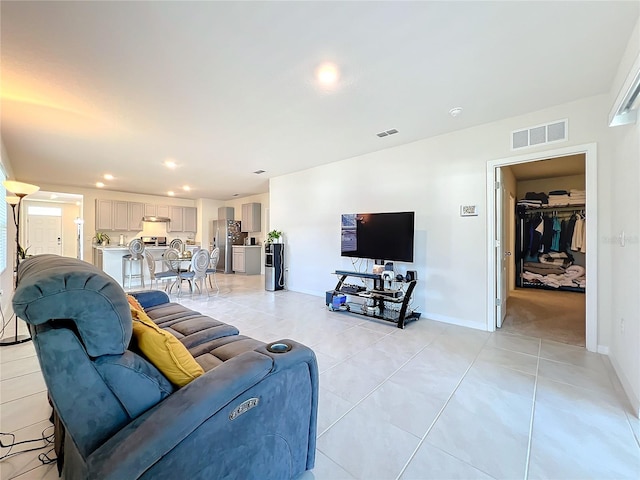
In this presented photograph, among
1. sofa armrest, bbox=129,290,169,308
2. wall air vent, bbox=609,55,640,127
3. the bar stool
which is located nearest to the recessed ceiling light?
wall air vent, bbox=609,55,640,127

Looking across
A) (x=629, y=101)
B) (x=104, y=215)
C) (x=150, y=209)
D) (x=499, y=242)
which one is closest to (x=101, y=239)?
(x=104, y=215)

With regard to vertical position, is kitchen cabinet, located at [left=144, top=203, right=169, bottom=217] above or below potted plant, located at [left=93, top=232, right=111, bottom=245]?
above

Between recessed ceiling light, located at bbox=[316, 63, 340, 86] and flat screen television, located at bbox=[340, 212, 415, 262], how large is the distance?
202 centimetres

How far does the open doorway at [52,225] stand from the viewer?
8.91 metres

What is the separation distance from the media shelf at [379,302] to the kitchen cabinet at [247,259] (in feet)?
16.2

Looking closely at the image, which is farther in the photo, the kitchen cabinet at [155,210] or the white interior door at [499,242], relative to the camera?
the kitchen cabinet at [155,210]

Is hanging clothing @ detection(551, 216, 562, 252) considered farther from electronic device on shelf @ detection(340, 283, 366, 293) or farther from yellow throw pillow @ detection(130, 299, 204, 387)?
yellow throw pillow @ detection(130, 299, 204, 387)

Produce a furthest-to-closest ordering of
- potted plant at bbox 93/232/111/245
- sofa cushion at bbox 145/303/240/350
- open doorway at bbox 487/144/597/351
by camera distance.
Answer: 1. potted plant at bbox 93/232/111/245
2. open doorway at bbox 487/144/597/351
3. sofa cushion at bbox 145/303/240/350

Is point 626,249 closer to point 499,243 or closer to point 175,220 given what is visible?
point 499,243

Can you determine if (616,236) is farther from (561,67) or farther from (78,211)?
(78,211)

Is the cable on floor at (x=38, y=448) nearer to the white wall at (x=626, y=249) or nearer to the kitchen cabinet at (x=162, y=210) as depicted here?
the white wall at (x=626, y=249)

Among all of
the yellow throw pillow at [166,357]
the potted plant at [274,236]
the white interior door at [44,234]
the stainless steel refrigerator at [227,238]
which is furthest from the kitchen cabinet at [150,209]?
the yellow throw pillow at [166,357]

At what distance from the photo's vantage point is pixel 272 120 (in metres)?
3.30

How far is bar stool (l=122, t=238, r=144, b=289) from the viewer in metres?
5.98
